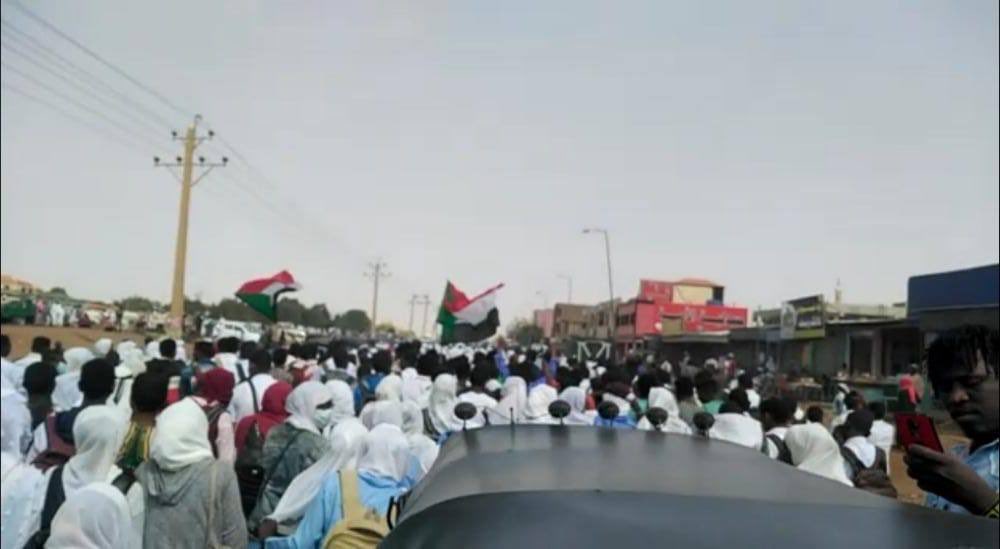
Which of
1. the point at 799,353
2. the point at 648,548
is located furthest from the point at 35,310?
the point at 648,548

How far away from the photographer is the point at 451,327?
16297 millimetres

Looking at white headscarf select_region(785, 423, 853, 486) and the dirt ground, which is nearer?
white headscarf select_region(785, 423, 853, 486)

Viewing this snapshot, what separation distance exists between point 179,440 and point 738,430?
379cm

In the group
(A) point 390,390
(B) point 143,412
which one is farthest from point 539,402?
(B) point 143,412

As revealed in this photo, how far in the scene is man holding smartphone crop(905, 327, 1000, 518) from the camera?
262 cm

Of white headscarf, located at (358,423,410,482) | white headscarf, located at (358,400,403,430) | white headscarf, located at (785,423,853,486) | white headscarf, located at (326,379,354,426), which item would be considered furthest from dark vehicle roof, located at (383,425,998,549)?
white headscarf, located at (326,379,354,426)

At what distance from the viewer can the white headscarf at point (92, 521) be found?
9.93ft

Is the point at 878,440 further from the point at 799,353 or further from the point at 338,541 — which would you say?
the point at 799,353

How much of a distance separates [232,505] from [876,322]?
3171cm

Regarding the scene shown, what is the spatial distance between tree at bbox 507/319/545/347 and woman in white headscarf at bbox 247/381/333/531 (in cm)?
4427

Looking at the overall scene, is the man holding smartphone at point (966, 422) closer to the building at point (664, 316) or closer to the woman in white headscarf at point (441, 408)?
the woman in white headscarf at point (441, 408)

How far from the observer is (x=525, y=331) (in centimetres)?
5897

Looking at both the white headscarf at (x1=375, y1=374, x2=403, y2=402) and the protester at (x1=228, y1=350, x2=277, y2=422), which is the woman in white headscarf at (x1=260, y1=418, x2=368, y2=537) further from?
the white headscarf at (x1=375, y1=374, x2=403, y2=402)

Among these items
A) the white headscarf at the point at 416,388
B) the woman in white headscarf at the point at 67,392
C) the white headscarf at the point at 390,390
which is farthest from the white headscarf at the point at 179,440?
the woman in white headscarf at the point at 67,392
